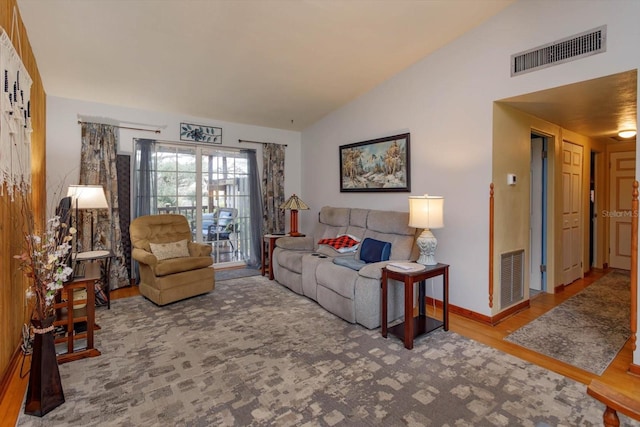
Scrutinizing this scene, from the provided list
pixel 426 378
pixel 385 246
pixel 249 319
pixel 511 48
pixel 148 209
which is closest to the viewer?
pixel 426 378

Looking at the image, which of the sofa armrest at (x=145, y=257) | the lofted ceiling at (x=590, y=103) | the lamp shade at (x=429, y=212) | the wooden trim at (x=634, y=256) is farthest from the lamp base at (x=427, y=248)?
the sofa armrest at (x=145, y=257)

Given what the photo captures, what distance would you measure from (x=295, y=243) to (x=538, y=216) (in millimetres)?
3231

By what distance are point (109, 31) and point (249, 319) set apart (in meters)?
2.91

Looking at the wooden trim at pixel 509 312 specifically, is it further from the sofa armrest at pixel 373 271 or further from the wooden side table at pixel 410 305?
the sofa armrest at pixel 373 271

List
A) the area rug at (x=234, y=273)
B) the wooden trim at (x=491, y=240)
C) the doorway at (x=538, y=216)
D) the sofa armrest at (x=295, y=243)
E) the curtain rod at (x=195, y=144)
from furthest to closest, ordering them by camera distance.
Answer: the area rug at (x=234, y=273) < the curtain rod at (x=195, y=144) < the sofa armrest at (x=295, y=243) < the doorway at (x=538, y=216) < the wooden trim at (x=491, y=240)

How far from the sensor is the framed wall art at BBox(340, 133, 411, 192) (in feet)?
13.2

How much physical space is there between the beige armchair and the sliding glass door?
24.5 inches

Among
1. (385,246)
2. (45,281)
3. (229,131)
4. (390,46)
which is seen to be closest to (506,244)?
(385,246)

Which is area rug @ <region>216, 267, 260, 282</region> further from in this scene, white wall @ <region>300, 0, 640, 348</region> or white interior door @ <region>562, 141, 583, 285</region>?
white interior door @ <region>562, 141, 583, 285</region>

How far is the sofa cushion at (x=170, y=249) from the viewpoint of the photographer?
3.91 metres

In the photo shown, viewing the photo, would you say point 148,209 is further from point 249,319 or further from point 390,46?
point 390,46

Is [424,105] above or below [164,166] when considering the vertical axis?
above

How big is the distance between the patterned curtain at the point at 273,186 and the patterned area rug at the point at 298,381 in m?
2.63

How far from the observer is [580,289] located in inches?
168
